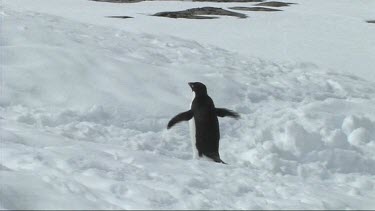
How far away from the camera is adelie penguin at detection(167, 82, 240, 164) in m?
5.97

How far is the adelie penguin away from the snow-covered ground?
0.88 feet

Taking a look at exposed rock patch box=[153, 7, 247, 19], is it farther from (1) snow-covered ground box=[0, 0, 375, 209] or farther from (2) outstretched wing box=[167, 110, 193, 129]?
(2) outstretched wing box=[167, 110, 193, 129]

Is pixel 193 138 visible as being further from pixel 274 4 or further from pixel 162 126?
pixel 274 4

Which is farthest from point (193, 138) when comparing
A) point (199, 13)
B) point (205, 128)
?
point (199, 13)

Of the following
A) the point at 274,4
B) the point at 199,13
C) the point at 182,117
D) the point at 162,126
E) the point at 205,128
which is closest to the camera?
the point at 205,128

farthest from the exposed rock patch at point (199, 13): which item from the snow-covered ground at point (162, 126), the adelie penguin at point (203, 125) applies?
the adelie penguin at point (203, 125)

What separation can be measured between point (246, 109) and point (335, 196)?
3.86 metres

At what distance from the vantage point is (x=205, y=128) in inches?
236

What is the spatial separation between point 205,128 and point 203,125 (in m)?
0.04

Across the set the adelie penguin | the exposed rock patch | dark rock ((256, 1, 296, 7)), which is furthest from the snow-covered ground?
dark rock ((256, 1, 296, 7))

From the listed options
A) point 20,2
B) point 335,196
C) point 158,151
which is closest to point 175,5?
point 20,2

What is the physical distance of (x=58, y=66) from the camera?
788cm

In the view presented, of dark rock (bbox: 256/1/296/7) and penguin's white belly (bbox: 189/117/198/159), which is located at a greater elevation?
penguin's white belly (bbox: 189/117/198/159)

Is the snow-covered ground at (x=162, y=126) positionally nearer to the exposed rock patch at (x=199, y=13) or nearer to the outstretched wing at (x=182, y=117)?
the outstretched wing at (x=182, y=117)
